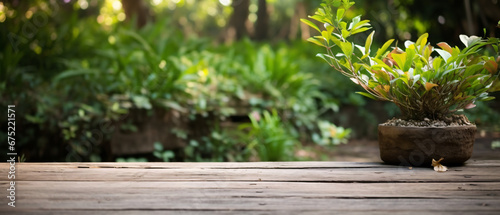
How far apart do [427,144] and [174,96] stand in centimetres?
205

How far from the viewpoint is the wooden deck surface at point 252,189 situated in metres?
0.92

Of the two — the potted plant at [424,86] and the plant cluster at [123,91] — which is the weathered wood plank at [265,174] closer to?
the potted plant at [424,86]

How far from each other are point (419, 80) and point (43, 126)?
7.97 ft

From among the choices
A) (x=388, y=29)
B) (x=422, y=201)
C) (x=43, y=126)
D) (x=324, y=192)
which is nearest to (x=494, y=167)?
(x=422, y=201)

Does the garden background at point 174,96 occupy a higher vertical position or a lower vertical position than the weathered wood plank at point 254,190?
higher

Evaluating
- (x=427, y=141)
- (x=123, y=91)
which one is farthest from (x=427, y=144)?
(x=123, y=91)

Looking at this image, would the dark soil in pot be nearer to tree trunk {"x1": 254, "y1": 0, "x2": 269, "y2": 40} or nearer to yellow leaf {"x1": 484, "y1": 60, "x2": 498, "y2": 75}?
yellow leaf {"x1": 484, "y1": 60, "x2": 498, "y2": 75}

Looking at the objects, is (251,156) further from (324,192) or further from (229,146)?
(324,192)

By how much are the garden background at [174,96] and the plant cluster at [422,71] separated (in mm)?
863

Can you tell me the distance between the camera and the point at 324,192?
1048mm

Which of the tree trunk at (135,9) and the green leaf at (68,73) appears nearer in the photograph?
the green leaf at (68,73)

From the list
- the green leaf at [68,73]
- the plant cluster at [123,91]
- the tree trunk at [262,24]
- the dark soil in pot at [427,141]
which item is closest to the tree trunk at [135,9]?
the plant cluster at [123,91]

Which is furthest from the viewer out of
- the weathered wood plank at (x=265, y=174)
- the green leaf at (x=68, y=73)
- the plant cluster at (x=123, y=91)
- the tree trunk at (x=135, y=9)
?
the tree trunk at (x=135, y=9)

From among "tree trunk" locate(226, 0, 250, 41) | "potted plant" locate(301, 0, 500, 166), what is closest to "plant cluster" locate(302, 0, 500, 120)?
"potted plant" locate(301, 0, 500, 166)
